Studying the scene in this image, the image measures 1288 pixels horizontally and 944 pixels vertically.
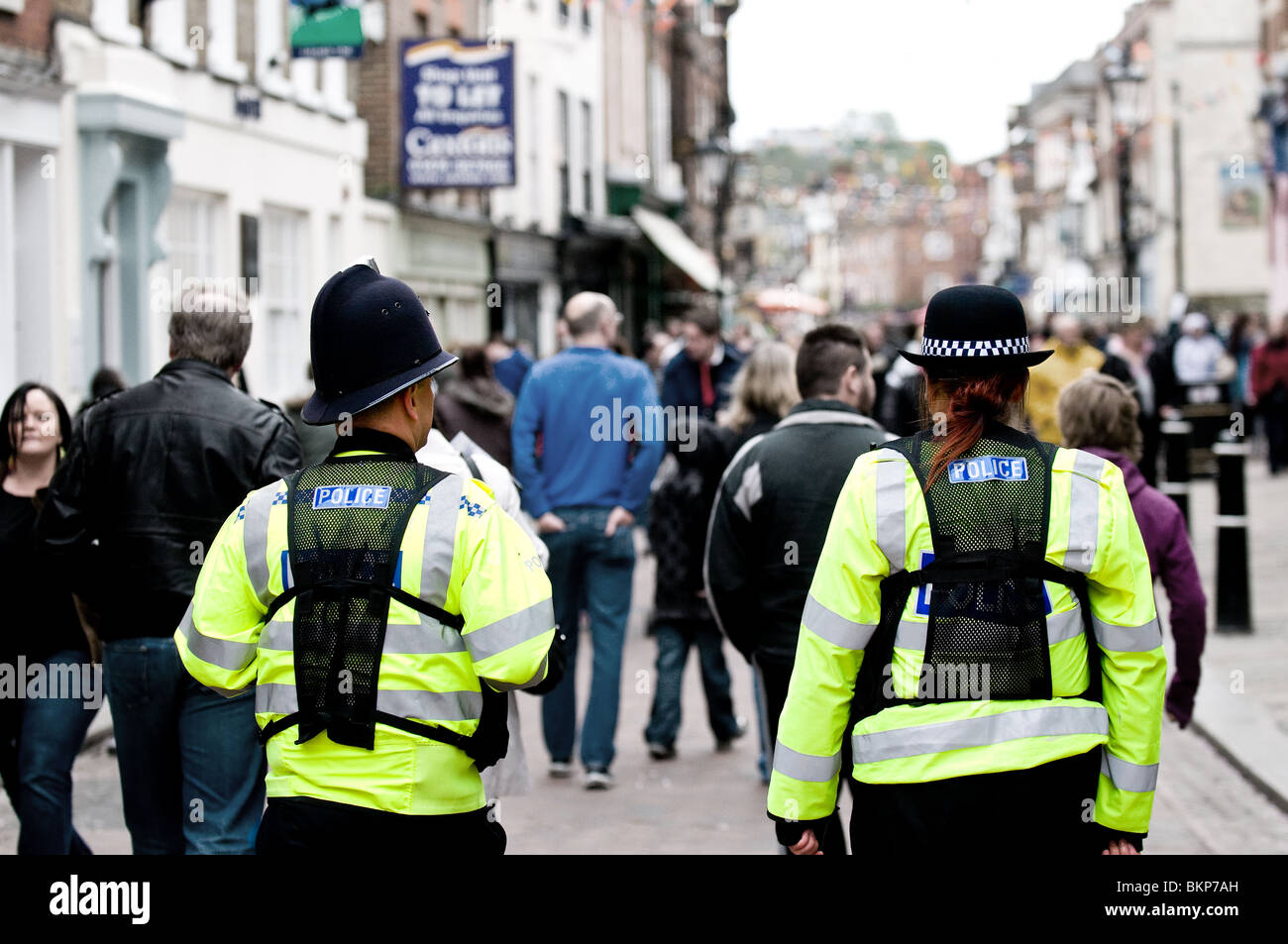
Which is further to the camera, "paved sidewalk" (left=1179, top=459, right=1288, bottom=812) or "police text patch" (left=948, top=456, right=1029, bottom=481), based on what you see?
"paved sidewalk" (left=1179, top=459, right=1288, bottom=812)

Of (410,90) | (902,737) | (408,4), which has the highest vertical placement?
(408,4)

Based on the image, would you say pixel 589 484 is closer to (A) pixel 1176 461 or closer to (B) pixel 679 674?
(B) pixel 679 674

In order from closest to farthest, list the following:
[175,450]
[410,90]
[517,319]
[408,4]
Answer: [175,450] → [410,90] → [408,4] → [517,319]

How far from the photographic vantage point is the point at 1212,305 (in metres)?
50.5

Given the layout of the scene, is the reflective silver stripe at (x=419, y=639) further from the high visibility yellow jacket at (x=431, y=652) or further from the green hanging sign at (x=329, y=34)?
the green hanging sign at (x=329, y=34)

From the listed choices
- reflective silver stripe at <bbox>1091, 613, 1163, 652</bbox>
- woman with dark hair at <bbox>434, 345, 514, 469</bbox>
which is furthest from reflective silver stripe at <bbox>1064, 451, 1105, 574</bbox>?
woman with dark hair at <bbox>434, 345, 514, 469</bbox>

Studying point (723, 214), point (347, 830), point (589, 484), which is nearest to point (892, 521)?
point (347, 830)

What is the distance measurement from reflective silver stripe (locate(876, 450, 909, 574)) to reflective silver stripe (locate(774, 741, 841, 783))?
401 millimetres

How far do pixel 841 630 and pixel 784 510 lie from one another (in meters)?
2.30

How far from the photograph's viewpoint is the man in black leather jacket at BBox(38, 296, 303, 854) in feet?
16.6

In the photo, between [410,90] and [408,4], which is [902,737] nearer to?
[410,90]

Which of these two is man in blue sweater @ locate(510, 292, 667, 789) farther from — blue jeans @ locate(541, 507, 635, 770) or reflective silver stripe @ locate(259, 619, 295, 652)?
reflective silver stripe @ locate(259, 619, 295, 652)

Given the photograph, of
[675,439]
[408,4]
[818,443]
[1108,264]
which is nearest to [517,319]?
[408,4]
